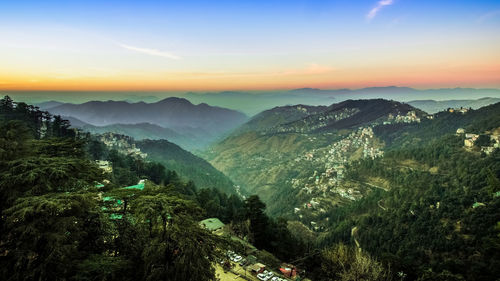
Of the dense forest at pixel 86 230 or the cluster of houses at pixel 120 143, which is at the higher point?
the dense forest at pixel 86 230

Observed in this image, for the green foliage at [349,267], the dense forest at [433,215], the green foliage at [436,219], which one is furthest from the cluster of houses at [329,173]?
the green foliage at [349,267]

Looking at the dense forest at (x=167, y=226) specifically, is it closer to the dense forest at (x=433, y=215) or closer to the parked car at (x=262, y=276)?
the dense forest at (x=433, y=215)

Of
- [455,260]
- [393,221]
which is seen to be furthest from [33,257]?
[393,221]

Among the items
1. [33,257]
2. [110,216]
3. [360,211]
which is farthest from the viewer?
[360,211]

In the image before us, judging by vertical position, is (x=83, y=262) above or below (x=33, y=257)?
below

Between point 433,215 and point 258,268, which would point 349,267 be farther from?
point 433,215

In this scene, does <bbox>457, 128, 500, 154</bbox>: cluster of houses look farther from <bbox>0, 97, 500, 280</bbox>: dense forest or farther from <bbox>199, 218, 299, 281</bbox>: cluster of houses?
<bbox>199, 218, 299, 281</bbox>: cluster of houses

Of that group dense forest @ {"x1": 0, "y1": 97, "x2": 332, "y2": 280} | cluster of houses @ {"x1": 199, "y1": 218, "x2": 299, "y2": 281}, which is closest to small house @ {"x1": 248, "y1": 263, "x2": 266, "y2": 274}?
cluster of houses @ {"x1": 199, "y1": 218, "x2": 299, "y2": 281}

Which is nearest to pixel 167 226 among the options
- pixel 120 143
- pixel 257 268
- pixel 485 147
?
pixel 257 268

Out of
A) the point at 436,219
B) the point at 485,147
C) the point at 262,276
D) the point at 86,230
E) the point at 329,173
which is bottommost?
the point at 329,173

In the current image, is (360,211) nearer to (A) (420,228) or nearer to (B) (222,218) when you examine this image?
(A) (420,228)

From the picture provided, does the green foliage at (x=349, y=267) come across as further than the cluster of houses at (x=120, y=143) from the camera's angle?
No
